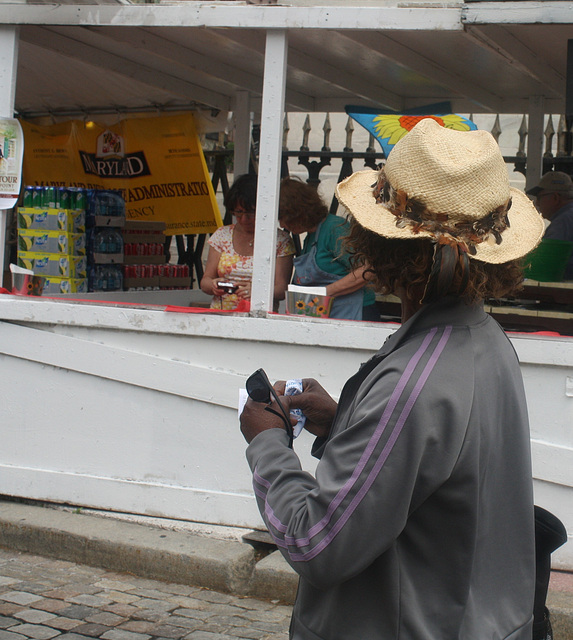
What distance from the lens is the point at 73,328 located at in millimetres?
4312

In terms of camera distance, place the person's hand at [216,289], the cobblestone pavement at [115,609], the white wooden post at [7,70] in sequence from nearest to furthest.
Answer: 1. the cobblestone pavement at [115,609]
2. the white wooden post at [7,70]
3. the person's hand at [216,289]

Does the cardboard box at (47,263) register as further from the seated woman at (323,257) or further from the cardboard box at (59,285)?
the seated woman at (323,257)

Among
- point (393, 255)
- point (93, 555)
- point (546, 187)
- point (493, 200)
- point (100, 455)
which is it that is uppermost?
point (546, 187)

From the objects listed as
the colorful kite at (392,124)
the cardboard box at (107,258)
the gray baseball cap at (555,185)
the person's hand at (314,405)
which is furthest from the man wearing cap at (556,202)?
the person's hand at (314,405)

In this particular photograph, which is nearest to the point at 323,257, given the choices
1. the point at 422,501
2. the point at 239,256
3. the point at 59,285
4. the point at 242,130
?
the point at 239,256

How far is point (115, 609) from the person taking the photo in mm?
3596

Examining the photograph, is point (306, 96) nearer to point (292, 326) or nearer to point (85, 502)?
point (292, 326)

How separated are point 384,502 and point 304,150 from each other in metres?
7.05

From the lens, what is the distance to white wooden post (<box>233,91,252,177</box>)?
6.21 metres

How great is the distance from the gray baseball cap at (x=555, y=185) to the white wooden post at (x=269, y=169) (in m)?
2.72

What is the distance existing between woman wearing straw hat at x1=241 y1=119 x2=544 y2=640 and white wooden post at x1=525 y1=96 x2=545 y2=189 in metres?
4.57

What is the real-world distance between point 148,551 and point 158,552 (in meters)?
0.06

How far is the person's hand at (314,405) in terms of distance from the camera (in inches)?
71.2

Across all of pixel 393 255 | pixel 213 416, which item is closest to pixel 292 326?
pixel 213 416
